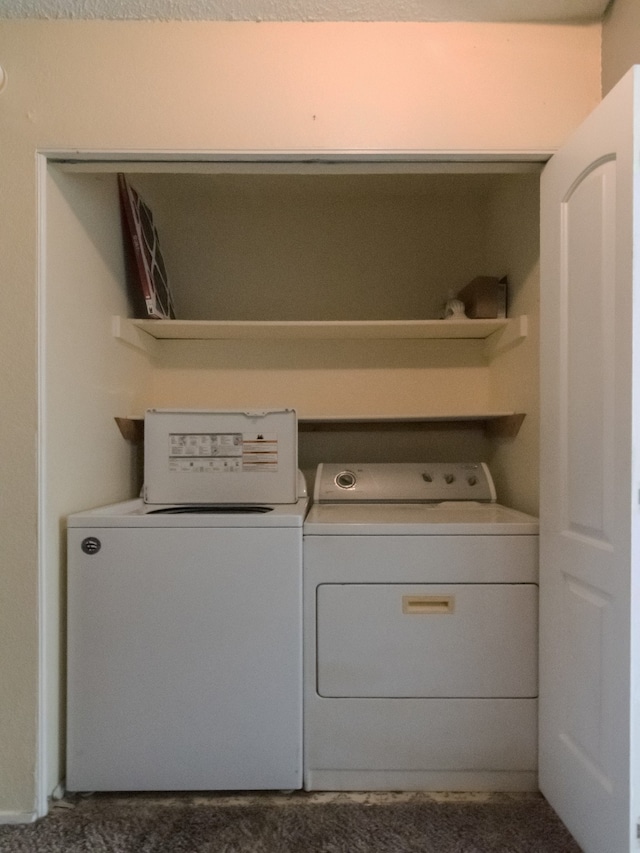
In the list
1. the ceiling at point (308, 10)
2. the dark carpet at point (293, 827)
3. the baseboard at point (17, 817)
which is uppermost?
the ceiling at point (308, 10)

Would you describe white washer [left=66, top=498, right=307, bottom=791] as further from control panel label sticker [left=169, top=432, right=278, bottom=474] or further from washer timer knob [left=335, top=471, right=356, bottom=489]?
washer timer knob [left=335, top=471, right=356, bottom=489]

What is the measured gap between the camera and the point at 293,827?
146 cm

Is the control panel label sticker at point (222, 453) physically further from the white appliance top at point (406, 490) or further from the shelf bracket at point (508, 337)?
the shelf bracket at point (508, 337)

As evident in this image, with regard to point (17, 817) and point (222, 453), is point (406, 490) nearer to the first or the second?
point (222, 453)

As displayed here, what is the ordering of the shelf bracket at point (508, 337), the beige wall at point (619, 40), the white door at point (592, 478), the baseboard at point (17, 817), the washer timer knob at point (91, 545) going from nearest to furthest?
the white door at point (592, 478) < the beige wall at point (619, 40) < the baseboard at point (17, 817) < the washer timer knob at point (91, 545) < the shelf bracket at point (508, 337)

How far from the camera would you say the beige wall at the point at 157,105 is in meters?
1.50

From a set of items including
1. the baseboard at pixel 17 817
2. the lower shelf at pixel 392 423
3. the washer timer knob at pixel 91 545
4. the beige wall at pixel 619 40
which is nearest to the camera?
the beige wall at pixel 619 40

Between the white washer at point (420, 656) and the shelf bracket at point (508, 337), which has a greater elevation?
the shelf bracket at point (508, 337)

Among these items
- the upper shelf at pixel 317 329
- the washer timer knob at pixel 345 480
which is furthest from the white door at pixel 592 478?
the washer timer knob at pixel 345 480

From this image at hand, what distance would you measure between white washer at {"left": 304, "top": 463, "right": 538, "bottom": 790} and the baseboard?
74 centimetres

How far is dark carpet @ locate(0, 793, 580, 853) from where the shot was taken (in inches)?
54.8

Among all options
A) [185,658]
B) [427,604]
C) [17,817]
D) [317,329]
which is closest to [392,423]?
[317,329]

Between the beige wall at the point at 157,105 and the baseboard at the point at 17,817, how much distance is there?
346mm

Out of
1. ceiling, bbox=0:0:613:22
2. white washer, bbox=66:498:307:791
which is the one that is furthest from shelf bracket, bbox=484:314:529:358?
white washer, bbox=66:498:307:791
